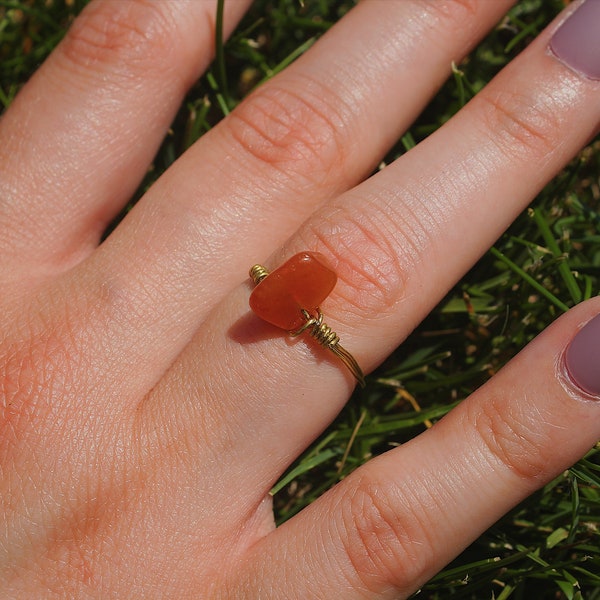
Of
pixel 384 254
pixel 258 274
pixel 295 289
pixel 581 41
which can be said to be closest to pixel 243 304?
pixel 258 274

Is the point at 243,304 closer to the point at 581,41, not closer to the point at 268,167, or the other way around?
the point at 268,167

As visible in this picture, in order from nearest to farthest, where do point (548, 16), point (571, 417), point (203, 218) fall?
point (571, 417) → point (203, 218) → point (548, 16)

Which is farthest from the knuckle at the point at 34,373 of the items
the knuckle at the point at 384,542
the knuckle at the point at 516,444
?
the knuckle at the point at 516,444

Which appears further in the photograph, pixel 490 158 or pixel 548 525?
pixel 548 525

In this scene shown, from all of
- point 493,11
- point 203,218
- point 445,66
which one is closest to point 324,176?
point 203,218

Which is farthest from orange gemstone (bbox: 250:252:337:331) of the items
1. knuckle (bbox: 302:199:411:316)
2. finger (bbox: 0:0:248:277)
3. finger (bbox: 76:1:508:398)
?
finger (bbox: 0:0:248:277)

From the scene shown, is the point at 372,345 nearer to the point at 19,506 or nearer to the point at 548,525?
the point at 548,525
